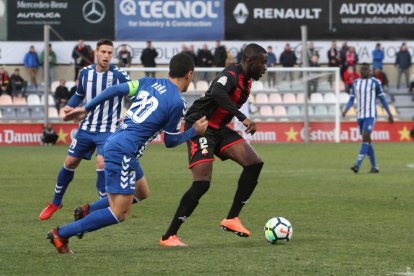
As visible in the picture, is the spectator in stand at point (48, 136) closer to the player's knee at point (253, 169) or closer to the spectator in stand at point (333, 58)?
the spectator in stand at point (333, 58)

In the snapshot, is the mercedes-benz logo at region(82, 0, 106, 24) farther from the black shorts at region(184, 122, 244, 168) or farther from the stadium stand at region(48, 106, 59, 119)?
the black shorts at region(184, 122, 244, 168)

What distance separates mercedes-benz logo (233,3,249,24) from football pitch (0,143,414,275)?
18.6 meters

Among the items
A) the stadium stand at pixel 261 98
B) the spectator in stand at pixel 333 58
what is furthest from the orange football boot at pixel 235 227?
the spectator in stand at pixel 333 58

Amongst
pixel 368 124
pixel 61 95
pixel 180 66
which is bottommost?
pixel 368 124

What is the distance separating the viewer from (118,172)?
917cm

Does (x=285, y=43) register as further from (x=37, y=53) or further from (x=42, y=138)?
(x=42, y=138)

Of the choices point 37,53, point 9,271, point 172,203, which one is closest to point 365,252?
point 9,271

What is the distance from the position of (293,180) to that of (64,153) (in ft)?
32.8

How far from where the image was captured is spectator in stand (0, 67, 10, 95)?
3512cm

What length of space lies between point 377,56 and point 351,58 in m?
1.43

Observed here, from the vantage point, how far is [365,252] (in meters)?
9.71

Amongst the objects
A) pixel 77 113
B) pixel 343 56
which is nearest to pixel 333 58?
pixel 343 56

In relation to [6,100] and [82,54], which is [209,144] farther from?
[82,54]

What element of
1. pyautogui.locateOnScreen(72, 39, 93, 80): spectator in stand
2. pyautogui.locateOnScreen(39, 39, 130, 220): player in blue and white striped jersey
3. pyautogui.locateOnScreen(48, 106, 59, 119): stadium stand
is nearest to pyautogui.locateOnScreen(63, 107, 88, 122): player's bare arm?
pyautogui.locateOnScreen(39, 39, 130, 220): player in blue and white striped jersey
